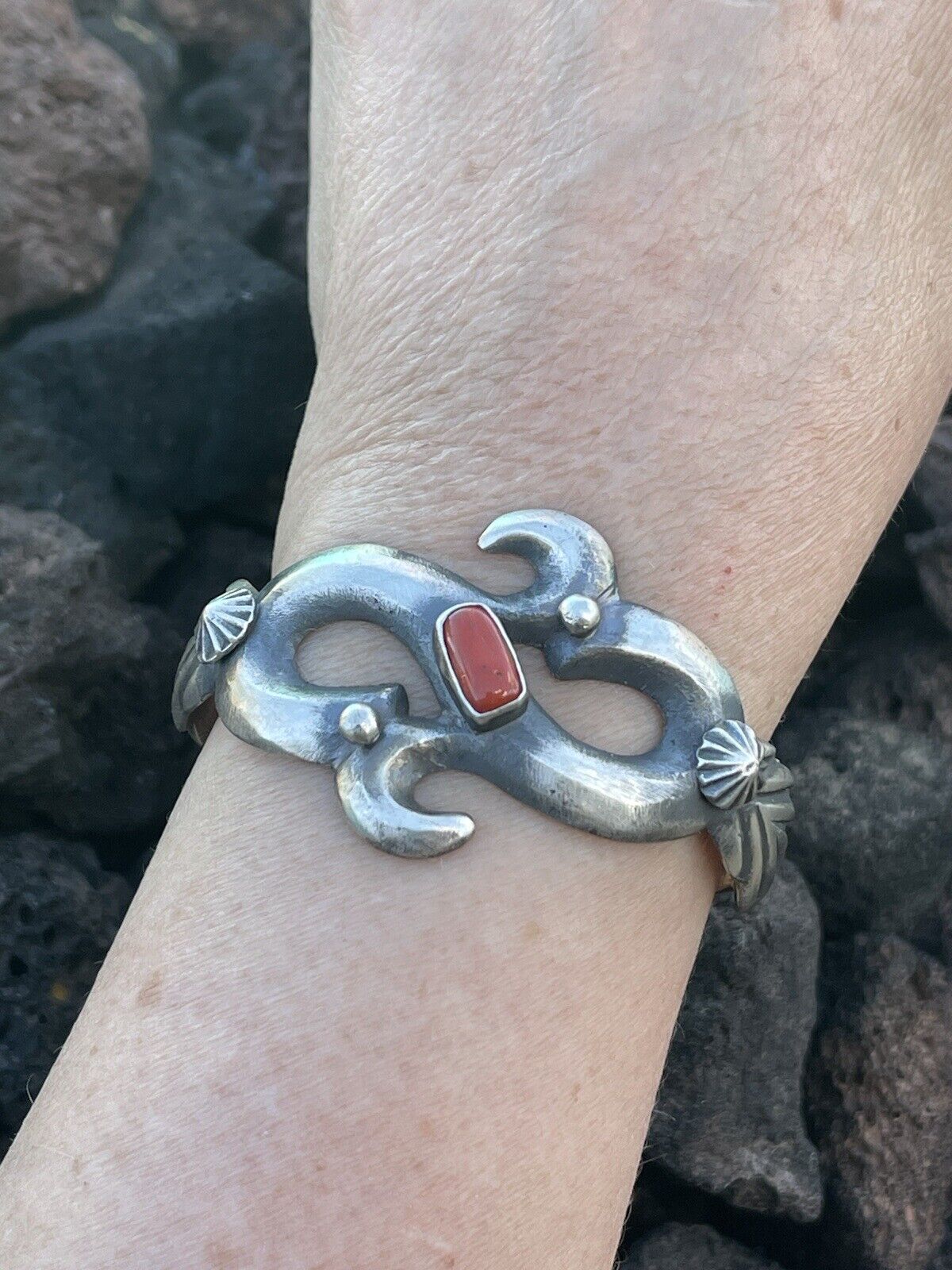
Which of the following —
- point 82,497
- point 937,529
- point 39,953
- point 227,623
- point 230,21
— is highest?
point 230,21

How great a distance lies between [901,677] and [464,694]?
0.79 m

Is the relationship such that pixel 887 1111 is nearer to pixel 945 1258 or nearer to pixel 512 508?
pixel 945 1258

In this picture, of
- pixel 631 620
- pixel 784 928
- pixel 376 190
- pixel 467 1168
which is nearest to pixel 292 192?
pixel 376 190

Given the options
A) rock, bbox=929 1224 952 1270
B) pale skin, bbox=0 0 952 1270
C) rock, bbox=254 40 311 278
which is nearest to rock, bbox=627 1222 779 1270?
rock, bbox=929 1224 952 1270

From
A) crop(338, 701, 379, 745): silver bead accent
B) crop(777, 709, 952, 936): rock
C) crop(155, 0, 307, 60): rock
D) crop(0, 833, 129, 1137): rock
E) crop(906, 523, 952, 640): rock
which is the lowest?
crop(0, 833, 129, 1137): rock

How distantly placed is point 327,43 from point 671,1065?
108cm

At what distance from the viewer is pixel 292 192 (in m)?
1.69

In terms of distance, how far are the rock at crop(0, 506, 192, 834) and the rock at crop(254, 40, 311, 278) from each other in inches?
23.8

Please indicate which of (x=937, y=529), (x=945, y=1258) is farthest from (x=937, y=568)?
(x=945, y=1258)

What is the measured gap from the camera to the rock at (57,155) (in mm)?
1434

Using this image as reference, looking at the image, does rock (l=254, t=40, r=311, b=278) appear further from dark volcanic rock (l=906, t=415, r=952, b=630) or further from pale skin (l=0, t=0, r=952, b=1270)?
dark volcanic rock (l=906, t=415, r=952, b=630)

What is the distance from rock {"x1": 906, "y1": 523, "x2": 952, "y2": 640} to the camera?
4.41 ft

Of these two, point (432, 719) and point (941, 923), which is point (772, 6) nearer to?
point (432, 719)

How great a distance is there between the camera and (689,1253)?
111 cm
